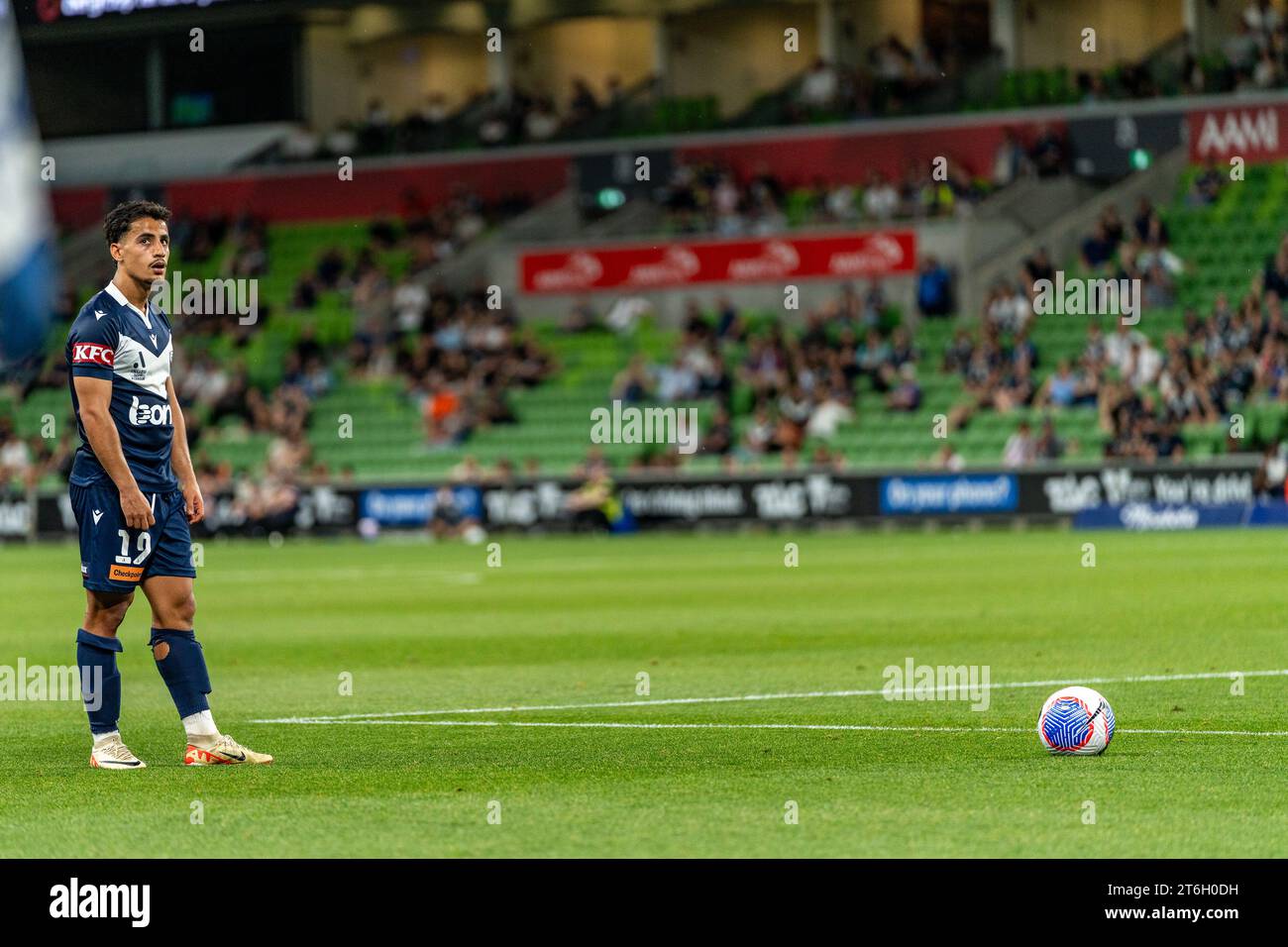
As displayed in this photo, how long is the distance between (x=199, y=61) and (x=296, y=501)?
62.4 feet

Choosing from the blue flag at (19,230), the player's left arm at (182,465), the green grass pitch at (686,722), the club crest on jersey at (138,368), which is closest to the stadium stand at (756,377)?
the blue flag at (19,230)

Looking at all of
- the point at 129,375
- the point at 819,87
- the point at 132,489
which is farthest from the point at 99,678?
the point at 819,87

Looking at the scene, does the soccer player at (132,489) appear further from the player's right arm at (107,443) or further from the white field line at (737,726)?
the white field line at (737,726)

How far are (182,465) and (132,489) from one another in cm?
55

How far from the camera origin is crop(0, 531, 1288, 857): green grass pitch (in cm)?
831

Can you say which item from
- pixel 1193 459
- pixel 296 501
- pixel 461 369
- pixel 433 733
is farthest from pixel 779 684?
pixel 461 369

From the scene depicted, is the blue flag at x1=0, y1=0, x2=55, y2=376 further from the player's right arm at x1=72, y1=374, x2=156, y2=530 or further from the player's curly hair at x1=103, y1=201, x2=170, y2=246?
the player's right arm at x1=72, y1=374, x2=156, y2=530

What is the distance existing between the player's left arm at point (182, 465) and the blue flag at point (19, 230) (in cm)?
4517

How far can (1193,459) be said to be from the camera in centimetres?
3616

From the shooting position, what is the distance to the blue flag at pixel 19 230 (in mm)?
54438

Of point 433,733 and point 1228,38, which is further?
point 1228,38

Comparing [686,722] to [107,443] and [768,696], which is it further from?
[107,443]

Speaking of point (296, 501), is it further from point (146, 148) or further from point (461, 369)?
point (146, 148)

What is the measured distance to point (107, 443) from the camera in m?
10.0
